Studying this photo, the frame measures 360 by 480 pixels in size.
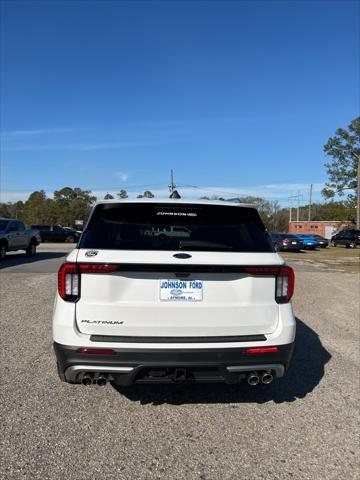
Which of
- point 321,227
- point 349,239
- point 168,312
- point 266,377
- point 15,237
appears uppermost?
point 168,312

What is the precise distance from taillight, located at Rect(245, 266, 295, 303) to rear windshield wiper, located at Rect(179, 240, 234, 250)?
28 centimetres

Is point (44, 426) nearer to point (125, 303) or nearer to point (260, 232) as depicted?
point (125, 303)

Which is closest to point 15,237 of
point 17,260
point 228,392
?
point 17,260

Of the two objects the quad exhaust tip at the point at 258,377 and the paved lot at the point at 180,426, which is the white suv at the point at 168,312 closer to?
the quad exhaust tip at the point at 258,377

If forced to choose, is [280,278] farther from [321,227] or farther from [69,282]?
[321,227]

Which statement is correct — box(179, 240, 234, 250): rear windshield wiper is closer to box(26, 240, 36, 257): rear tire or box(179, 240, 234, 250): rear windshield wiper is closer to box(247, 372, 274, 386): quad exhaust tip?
box(247, 372, 274, 386): quad exhaust tip

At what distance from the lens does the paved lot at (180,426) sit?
10.1ft

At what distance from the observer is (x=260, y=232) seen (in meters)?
3.71

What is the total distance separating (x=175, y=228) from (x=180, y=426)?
5.33ft

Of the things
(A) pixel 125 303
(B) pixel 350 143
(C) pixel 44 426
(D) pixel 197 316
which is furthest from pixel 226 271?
(B) pixel 350 143

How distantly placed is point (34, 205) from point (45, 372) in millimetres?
90967

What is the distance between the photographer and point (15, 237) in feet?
57.9

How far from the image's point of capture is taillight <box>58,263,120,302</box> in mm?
3240

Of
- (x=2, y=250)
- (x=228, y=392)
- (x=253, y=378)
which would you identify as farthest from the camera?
(x=2, y=250)
